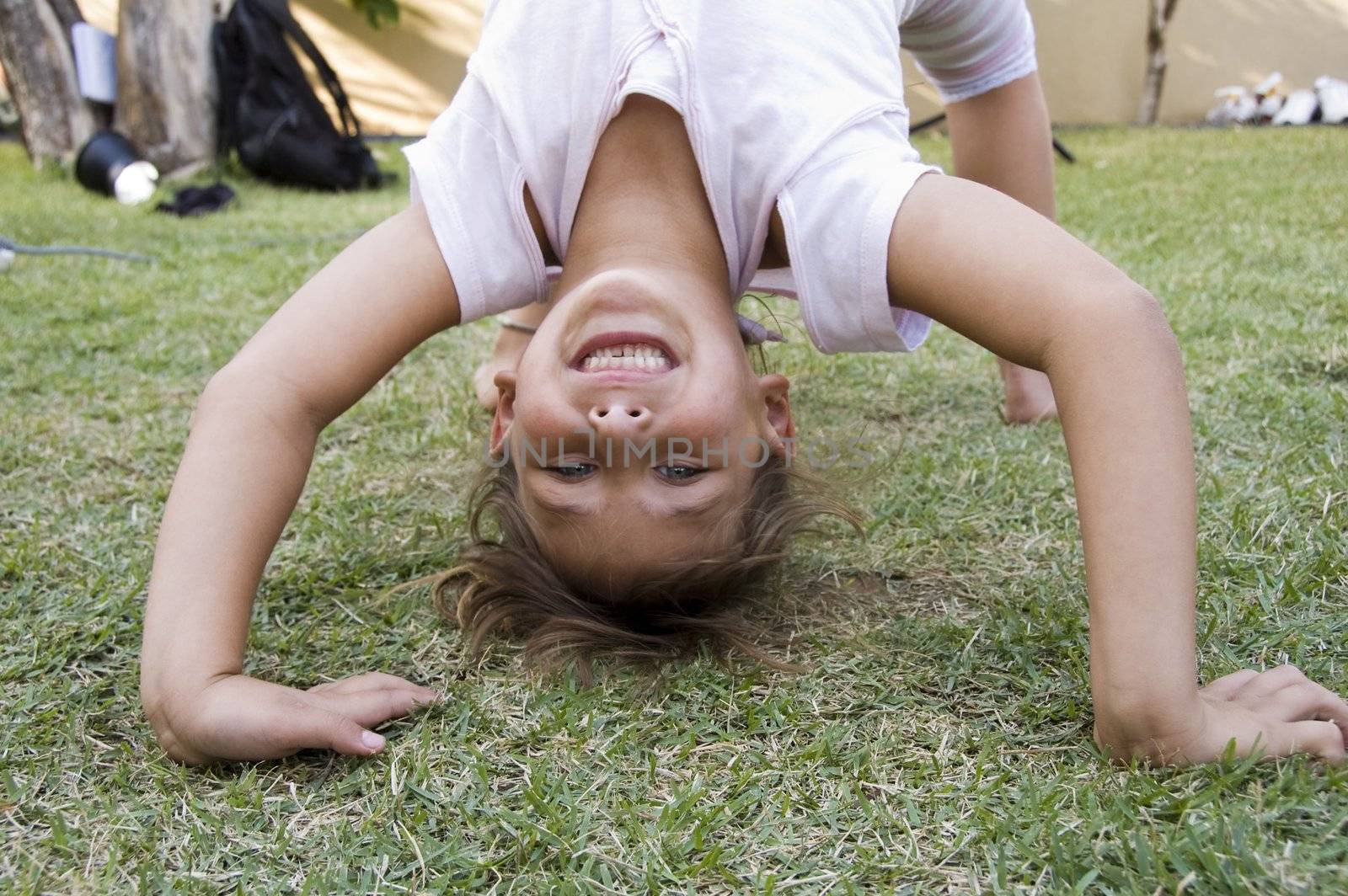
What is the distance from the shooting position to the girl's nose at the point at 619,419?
1.40m

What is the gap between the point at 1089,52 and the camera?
8445 mm

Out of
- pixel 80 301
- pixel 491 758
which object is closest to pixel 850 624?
pixel 491 758

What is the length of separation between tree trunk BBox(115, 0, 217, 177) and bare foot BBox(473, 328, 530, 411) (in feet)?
13.2

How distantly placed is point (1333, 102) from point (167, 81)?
7239 mm

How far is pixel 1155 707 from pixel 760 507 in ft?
2.07

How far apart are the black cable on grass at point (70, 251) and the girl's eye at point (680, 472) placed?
3.18 m

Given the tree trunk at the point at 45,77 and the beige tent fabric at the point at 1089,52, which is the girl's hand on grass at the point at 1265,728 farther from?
the beige tent fabric at the point at 1089,52

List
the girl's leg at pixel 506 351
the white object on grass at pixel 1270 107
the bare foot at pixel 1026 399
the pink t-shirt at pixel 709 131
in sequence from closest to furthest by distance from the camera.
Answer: the pink t-shirt at pixel 709 131 < the bare foot at pixel 1026 399 < the girl's leg at pixel 506 351 < the white object on grass at pixel 1270 107

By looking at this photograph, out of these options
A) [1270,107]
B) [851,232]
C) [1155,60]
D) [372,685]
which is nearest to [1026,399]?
[851,232]

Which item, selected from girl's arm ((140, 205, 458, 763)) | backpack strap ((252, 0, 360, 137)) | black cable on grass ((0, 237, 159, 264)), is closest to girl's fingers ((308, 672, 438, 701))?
girl's arm ((140, 205, 458, 763))

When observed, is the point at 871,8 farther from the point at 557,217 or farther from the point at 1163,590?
the point at 1163,590

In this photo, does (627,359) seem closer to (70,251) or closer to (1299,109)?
(70,251)

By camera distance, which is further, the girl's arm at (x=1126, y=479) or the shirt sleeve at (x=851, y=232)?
the shirt sleeve at (x=851, y=232)

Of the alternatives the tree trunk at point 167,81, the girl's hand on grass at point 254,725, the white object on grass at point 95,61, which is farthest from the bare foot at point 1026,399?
the white object on grass at point 95,61
